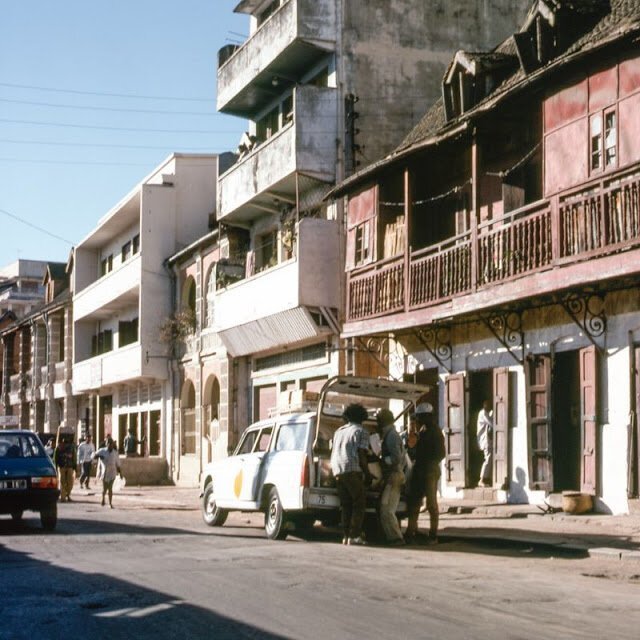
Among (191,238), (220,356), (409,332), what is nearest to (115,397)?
(191,238)

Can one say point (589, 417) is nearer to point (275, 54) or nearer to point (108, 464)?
point (108, 464)

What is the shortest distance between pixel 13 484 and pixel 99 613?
32.8 feet

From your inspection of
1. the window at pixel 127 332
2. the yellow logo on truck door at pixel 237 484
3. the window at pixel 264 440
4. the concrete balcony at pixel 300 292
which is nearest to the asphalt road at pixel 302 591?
the yellow logo on truck door at pixel 237 484

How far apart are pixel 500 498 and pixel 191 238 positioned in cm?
2199

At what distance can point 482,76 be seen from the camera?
23734mm

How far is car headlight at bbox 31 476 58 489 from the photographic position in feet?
62.7

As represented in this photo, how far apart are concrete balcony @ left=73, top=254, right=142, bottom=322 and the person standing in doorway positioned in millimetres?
20790

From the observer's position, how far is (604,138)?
727 inches

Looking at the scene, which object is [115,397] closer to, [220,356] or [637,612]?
[220,356]

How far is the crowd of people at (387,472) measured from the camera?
1532 cm

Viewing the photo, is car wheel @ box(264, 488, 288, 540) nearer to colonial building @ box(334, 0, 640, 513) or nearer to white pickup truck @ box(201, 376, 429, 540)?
white pickup truck @ box(201, 376, 429, 540)

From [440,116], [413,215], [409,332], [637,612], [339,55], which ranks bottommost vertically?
[637,612]

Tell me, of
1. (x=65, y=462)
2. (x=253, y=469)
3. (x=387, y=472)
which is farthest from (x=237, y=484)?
(x=65, y=462)

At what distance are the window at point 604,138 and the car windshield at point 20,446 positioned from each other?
32.9ft
